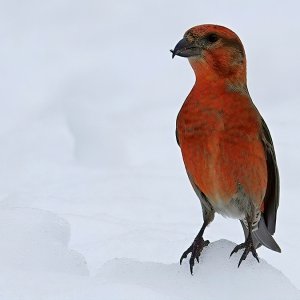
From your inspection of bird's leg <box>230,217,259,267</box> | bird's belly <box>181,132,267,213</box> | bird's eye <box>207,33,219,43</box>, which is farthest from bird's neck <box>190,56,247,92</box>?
bird's leg <box>230,217,259,267</box>

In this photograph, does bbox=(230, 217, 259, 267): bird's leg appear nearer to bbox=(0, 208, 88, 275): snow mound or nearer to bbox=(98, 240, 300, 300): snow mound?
bbox=(98, 240, 300, 300): snow mound

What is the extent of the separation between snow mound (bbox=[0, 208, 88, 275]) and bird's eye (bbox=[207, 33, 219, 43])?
1378 millimetres

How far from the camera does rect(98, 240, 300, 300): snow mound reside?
5.04m

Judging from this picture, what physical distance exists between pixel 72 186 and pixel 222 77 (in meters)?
3.23

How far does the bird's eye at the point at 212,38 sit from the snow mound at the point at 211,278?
1057 mm

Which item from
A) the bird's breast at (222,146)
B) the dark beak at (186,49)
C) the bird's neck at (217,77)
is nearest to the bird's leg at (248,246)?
the bird's breast at (222,146)

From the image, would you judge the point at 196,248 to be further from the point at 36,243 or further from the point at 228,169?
the point at 36,243

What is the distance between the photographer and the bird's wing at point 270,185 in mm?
5366

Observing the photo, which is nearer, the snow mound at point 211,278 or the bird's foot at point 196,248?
the snow mound at point 211,278

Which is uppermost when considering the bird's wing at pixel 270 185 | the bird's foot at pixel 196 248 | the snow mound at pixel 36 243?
the bird's wing at pixel 270 185

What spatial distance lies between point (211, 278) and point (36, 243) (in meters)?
1.05

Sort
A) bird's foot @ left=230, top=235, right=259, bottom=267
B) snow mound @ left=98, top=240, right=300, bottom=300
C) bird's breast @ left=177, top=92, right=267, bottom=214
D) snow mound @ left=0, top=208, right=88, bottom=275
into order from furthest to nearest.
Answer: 1. snow mound @ left=0, top=208, right=88, bottom=275
2. bird's foot @ left=230, top=235, right=259, bottom=267
3. bird's breast @ left=177, top=92, right=267, bottom=214
4. snow mound @ left=98, top=240, right=300, bottom=300

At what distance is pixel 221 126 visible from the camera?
5.13 m

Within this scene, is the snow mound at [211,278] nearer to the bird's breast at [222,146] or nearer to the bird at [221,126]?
the bird at [221,126]
